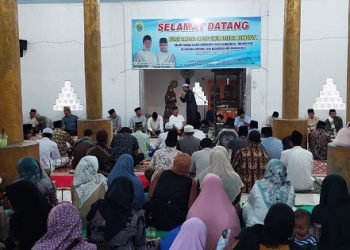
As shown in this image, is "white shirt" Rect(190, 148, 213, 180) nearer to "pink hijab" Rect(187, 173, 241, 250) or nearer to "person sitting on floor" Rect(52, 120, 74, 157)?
"pink hijab" Rect(187, 173, 241, 250)

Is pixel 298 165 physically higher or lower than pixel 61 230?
lower

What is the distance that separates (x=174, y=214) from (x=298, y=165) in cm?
231

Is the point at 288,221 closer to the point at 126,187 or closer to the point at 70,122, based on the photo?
the point at 126,187

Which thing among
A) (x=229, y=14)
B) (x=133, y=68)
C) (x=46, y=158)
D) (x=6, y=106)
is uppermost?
(x=229, y=14)

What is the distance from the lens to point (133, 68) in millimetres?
10781

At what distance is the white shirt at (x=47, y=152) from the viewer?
6453mm

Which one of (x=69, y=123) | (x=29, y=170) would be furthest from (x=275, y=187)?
(x=69, y=123)

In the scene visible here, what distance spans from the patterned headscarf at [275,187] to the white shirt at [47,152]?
3.92 meters

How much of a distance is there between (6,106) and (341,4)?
28.9 feet

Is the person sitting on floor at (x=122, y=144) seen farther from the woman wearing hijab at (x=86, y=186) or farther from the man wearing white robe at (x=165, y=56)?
the man wearing white robe at (x=165, y=56)

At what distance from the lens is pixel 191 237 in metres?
2.52

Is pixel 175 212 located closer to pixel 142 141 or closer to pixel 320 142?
pixel 142 141

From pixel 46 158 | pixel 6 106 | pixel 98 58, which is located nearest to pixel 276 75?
pixel 98 58

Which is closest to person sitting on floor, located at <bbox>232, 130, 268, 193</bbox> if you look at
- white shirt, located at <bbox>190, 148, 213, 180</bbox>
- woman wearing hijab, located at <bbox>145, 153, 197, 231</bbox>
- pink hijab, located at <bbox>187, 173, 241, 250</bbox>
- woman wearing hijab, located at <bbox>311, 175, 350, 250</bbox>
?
white shirt, located at <bbox>190, 148, 213, 180</bbox>
